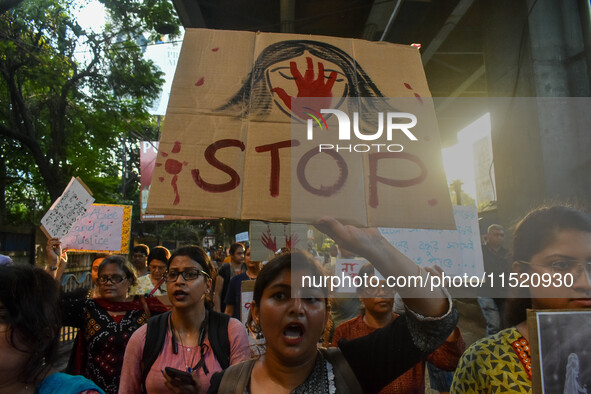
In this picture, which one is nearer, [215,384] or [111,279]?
[215,384]

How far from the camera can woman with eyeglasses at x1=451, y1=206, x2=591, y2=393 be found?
4.65 ft

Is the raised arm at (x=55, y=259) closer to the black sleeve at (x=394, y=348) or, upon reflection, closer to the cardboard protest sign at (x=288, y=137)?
the cardboard protest sign at (x=288, y=137)

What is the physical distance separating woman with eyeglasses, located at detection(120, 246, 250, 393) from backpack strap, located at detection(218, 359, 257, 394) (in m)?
0.39

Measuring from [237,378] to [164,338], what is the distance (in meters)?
0.84

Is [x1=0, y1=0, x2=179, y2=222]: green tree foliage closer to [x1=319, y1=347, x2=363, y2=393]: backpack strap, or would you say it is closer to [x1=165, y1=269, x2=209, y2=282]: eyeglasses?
[x1=165, y1=269, x2=209, y2=282]: eyeglasses

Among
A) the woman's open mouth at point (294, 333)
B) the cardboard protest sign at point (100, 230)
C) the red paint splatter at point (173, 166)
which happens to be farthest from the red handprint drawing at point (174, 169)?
the cardboard protest sign at point (100, 230)

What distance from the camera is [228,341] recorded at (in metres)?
2.18

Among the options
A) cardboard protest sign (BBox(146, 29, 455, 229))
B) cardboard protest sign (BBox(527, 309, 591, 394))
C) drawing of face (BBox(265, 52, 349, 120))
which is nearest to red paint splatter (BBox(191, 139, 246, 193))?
cardboard protest sign (BBox(146, 29, 455, 229))

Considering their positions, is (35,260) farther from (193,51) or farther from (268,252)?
(193,51)

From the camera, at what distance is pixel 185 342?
220cm

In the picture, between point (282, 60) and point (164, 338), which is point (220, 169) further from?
point (164, 338)

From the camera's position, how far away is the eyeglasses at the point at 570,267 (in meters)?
1.43

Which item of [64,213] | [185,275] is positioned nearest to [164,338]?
[185,275]

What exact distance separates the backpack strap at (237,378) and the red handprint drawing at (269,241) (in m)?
3.26
